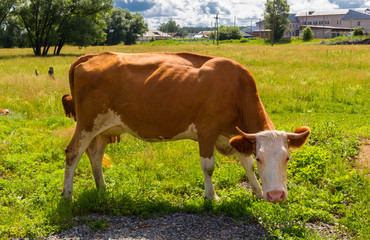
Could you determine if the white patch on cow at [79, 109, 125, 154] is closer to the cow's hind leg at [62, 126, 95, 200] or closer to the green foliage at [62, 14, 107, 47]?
the cow's hind leg at [62, 126, 95, 200]

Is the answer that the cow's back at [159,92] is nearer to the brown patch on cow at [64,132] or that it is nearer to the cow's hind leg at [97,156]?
the cow's hind leg at [97,156]

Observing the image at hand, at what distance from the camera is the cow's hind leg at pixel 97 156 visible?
6.61m

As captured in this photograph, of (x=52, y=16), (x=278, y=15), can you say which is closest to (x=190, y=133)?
(x=52, y=16)

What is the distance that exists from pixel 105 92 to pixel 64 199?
1.98 meters

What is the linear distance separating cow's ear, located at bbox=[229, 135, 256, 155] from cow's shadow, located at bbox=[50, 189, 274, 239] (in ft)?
3.50

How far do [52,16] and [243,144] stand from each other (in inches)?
1831

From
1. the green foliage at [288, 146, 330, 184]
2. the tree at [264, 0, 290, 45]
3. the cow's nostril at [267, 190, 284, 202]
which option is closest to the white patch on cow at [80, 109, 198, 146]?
the cow's nostril at [267, 190, 284, 202]

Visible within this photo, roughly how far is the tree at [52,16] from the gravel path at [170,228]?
43.3 meters

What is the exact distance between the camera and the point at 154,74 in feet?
20.0

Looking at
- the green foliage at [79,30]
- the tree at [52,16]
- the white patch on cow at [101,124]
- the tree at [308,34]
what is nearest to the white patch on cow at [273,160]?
the white patch on cow at [101,124]

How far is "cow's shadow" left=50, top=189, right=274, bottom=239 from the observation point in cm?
503

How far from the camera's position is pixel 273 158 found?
15.5 ft

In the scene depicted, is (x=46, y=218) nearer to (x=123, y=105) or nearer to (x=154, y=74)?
(x=123, y=105)

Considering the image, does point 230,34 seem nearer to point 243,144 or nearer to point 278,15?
point 278,15
